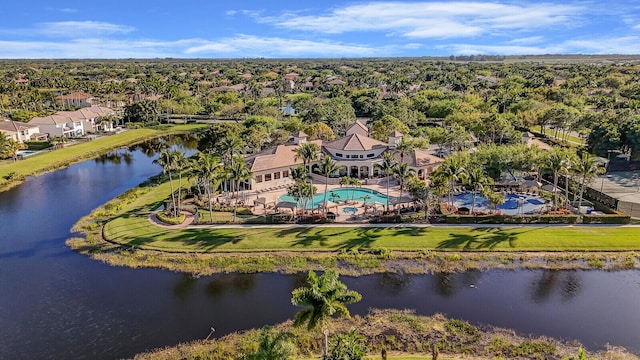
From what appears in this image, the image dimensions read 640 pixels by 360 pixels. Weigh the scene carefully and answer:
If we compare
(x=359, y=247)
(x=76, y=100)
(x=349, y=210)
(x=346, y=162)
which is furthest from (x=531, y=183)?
(x=76, y=100)

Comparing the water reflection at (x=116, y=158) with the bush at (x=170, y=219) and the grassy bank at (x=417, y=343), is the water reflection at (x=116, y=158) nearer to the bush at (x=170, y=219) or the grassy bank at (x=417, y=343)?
the bush at (x=170, y=219)

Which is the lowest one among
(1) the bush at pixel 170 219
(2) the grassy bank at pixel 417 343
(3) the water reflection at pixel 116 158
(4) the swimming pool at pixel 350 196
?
(2) the grassy bank at pixel 417 343

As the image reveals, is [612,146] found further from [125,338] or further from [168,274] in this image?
[125,338]

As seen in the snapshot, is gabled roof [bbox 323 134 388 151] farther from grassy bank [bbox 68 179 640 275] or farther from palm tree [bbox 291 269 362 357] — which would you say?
palm tree [bbox 291 269 362 357]

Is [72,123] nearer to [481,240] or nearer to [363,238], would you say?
[363,238]

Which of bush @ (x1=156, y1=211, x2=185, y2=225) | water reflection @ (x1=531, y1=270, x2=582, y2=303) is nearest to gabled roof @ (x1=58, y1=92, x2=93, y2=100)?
bush @ (x1=156, y1=211, x2=185, y2=225)

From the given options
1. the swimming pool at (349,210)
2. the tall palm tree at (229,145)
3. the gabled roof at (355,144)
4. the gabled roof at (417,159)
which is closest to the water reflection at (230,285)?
the swimming pool at (349,210)
